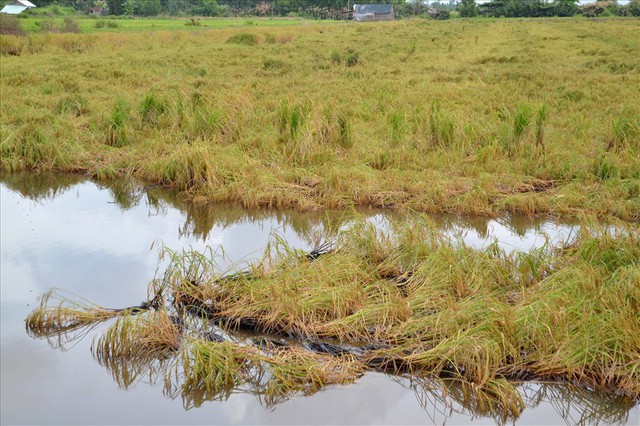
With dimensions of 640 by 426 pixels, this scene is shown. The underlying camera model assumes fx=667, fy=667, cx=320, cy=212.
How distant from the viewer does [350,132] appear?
934cm

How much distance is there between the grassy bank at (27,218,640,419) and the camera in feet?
14.0

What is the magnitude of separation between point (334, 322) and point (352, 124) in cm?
535

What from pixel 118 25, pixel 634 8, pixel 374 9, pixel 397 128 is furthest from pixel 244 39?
pixel 374 9

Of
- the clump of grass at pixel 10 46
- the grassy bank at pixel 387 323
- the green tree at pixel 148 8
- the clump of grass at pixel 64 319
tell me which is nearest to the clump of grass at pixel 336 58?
the clump of grass at pixel 10 46

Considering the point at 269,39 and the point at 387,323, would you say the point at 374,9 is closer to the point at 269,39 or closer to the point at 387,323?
the point at 269,39

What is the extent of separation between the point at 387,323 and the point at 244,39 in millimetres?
19784

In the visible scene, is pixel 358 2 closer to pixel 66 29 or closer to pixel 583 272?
pixel 66 29

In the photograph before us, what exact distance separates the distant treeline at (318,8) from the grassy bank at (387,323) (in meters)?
37.7

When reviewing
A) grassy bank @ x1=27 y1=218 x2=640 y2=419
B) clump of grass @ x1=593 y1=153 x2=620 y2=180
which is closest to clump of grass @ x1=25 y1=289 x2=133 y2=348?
grassy bank @ x1=27 y1=218 x2=640 y2=419

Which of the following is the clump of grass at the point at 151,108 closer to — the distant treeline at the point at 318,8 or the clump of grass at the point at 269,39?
the clump of grass at the point at 269,39

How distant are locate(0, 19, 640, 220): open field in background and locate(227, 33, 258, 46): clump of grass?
23.4 ft

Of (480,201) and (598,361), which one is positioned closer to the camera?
(598,361)

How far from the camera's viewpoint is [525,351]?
4.41 meters

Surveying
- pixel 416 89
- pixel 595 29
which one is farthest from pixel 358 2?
pixel 416 89
